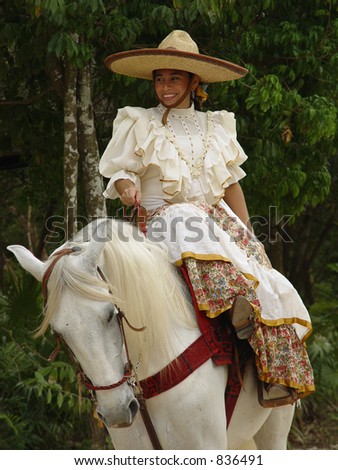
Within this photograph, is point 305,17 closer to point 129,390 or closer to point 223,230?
point 223,230

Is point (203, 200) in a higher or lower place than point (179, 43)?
lower

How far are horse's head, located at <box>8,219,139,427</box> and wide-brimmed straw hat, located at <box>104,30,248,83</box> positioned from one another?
1.26 m

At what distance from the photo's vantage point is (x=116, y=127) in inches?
172

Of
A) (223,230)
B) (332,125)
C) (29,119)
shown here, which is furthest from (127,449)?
(29,119)

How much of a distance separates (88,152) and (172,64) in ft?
7.28

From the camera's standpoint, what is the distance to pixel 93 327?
3.35 meters

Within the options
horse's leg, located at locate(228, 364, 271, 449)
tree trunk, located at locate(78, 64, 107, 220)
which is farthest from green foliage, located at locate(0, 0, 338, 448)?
horse's leg, located at locate(228, 364, 271, 449)

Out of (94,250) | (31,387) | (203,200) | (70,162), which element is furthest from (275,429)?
(31,387)

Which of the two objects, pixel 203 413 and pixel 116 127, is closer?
pixel 203 413

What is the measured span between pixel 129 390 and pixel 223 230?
1.11 meters

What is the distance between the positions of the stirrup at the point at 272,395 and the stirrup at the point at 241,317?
309 millimetres

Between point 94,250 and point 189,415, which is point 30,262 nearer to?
point 94,250

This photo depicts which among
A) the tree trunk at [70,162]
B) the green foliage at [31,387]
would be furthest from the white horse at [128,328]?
the green foliage at [31,387]

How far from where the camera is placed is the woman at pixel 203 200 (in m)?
3.94
